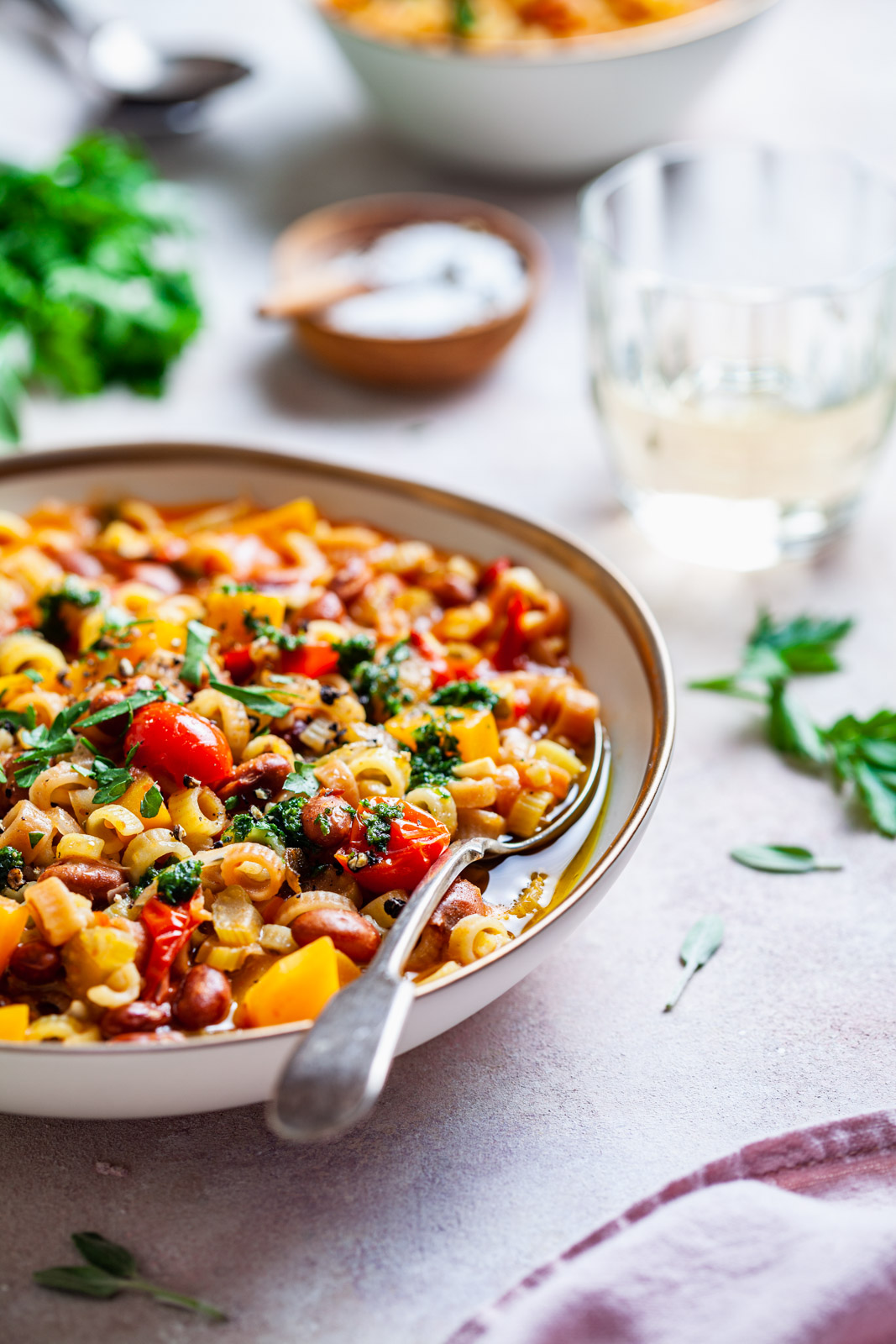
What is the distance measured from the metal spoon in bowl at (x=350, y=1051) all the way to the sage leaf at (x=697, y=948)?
66 cm

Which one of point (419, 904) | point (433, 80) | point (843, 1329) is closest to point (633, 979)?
point (419, 904)

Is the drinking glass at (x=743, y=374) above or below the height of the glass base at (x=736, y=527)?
above

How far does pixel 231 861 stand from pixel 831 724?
5.19ft

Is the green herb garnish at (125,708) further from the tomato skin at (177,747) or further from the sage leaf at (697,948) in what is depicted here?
the sage leaf at (697,948)

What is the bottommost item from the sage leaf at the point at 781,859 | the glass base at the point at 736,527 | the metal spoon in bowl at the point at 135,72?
the sage leaf at the point at 781,859

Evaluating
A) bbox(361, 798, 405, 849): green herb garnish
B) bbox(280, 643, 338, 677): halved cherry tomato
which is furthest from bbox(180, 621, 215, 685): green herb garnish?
bbox(361, 798, 405, 849): green herb garnish

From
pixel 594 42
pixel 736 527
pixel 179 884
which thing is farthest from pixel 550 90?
pixel 179 884

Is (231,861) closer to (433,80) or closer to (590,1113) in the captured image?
(590,1113)

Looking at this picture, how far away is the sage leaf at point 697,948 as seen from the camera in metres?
2.60

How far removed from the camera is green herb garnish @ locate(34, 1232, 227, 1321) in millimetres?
2039

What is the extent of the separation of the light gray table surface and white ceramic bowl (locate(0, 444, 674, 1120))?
0.22m

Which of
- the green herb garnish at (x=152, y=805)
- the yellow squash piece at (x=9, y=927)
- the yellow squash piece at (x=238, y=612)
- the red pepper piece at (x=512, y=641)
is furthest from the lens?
the red pepper piece at (x=512, y=641)

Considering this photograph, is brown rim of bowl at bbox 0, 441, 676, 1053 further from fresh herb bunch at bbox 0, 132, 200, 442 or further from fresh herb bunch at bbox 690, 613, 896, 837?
fresh herb bunch at bbox 0, 132, 200, 442

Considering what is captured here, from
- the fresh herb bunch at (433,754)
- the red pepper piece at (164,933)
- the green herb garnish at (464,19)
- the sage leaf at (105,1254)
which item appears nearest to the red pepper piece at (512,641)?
the fresh herb bunch at (433,754)
